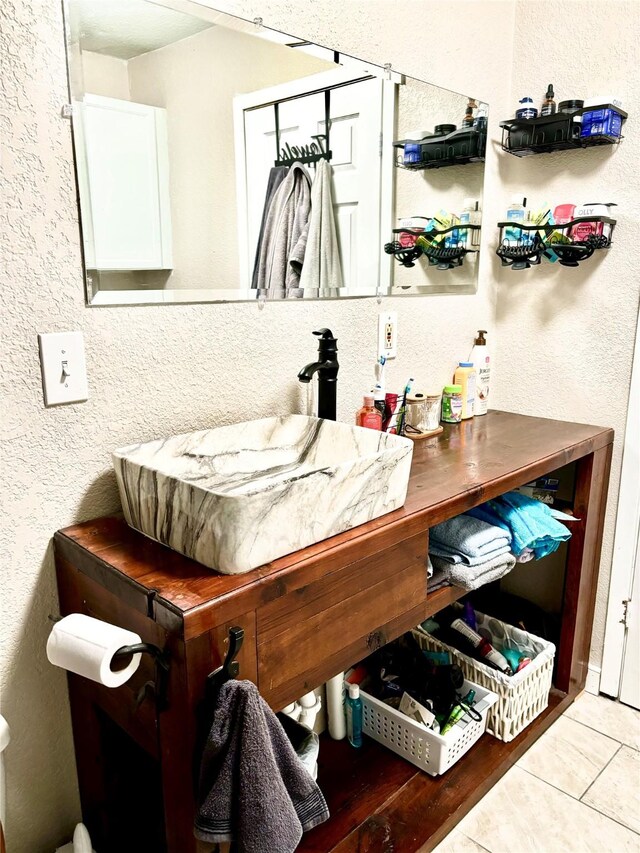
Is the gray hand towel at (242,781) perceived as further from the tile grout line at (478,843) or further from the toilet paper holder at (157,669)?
the tile grout line at (478,843)

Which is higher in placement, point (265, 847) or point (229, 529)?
point (229, 529)

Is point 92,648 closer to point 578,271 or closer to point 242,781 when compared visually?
point 242,781

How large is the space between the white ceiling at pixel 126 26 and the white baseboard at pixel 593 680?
2.12 m

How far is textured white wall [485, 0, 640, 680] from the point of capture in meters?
1.78

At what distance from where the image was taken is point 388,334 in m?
1.75

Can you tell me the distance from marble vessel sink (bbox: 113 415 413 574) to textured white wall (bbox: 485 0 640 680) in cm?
102

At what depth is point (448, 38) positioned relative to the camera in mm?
1768

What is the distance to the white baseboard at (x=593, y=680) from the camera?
2.06 m

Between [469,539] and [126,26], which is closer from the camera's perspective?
[126,26]

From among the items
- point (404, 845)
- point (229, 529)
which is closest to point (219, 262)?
point (229, 529)

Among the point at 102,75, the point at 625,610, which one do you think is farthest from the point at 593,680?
the point at 102,75

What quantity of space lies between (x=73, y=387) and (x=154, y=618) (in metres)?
0.45

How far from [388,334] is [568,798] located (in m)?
1.31

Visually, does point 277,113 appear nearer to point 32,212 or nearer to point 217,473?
point 32,212
